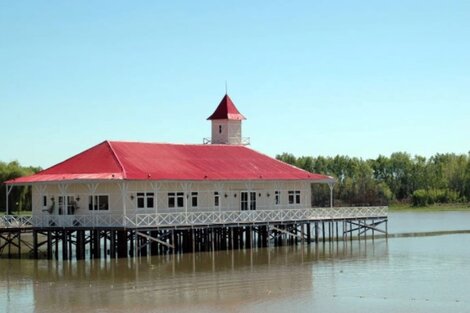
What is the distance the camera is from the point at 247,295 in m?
31.0

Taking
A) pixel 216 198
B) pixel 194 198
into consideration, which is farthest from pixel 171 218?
pixel 216 198

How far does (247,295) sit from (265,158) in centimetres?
2338

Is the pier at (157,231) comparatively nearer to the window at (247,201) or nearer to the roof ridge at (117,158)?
the window at (247,201)

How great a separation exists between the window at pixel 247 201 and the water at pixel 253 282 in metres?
2.86

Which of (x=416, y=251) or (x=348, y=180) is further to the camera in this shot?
(x=348, y=180)

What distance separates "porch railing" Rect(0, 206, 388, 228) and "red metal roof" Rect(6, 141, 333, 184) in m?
1.92

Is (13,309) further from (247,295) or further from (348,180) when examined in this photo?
(348,180)

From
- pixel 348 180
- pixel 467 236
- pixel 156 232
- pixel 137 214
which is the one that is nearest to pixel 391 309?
pixel 137 214

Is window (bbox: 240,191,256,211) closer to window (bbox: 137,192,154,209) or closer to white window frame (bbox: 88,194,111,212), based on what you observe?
window (bbox: 137,192,154,209)

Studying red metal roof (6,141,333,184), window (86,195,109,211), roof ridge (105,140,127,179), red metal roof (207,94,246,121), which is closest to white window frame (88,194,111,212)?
window (86,195,109,211)

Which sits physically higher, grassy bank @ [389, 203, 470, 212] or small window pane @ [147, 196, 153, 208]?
small window pane @ [147, 196, 153, 208]

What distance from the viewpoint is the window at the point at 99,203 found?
1715 inches

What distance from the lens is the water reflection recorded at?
98.4ft

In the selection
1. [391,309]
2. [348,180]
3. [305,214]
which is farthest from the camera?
[348,180]
